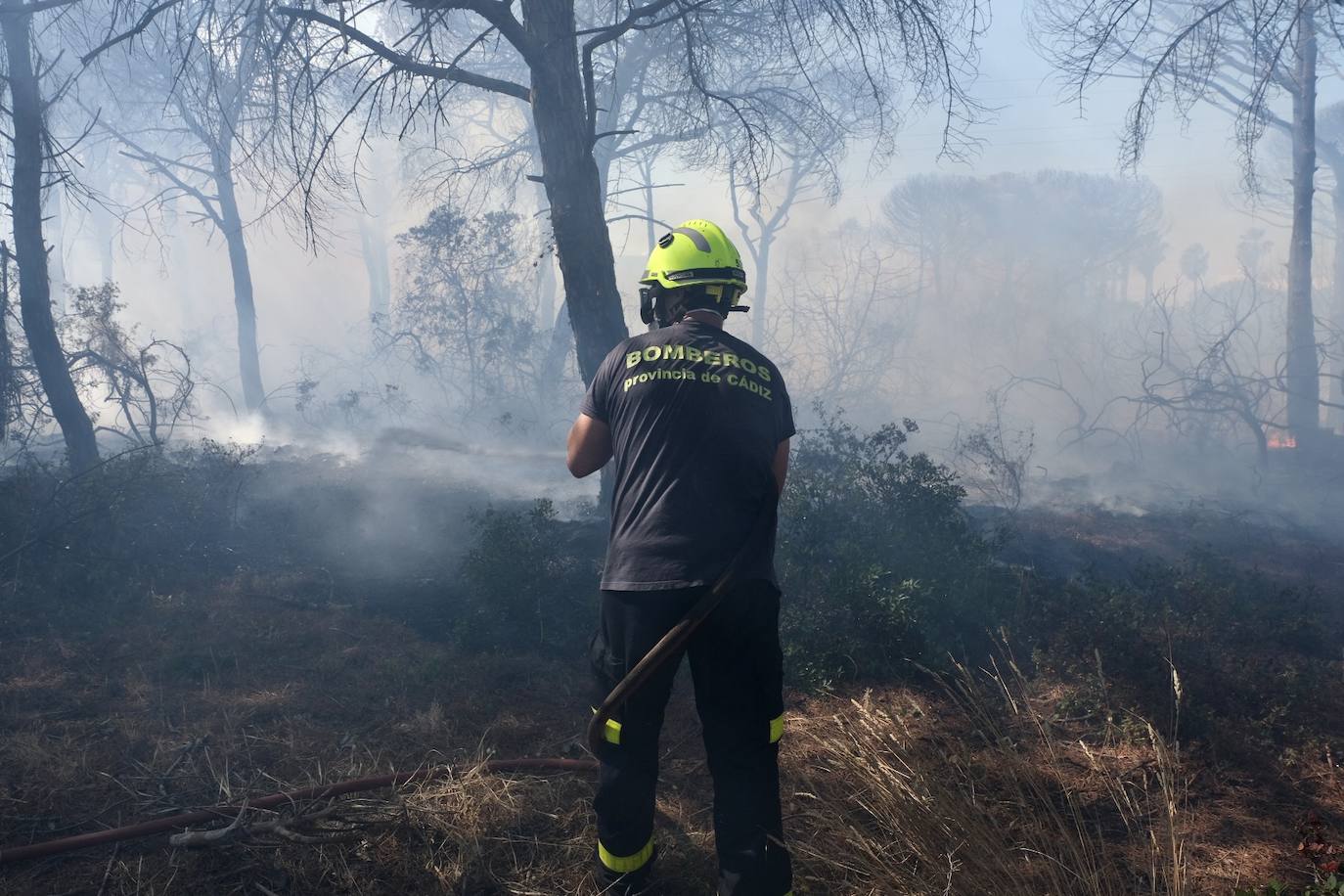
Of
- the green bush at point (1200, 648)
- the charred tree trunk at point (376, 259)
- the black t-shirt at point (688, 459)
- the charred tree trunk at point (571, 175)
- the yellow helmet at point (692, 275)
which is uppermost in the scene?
the charred tree trunk at point (376, 259)

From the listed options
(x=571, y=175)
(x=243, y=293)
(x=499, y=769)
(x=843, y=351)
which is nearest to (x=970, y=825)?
(x=499, y=769)

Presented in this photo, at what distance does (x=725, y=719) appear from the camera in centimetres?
272

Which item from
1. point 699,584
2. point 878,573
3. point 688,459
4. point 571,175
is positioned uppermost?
point 571,175

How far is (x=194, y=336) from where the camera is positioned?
27.8 m

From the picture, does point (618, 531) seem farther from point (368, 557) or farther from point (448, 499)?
point (448, 499)

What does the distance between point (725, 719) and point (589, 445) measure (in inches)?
41.6

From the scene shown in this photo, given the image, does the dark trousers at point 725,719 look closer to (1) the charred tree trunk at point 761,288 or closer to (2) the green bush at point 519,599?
(2) the green bush at point 519,599

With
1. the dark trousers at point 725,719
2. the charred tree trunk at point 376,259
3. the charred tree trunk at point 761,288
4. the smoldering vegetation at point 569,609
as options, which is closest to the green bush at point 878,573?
the smoldering vegetation at point 569,609

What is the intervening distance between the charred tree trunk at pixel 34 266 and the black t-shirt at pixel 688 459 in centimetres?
852

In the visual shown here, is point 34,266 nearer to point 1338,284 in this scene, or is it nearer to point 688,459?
point 688,459

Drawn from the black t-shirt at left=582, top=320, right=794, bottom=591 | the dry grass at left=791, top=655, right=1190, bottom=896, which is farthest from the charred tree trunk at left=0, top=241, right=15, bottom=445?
the dry grass at left=791, top=655, right=1190, bottom=896

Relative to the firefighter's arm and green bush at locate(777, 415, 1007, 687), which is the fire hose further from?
green bush at locate(777, 415, 1007, 687)

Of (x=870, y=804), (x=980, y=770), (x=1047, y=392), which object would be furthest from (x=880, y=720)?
(x=1047, y=392)

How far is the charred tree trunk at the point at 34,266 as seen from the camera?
891 centimetres
